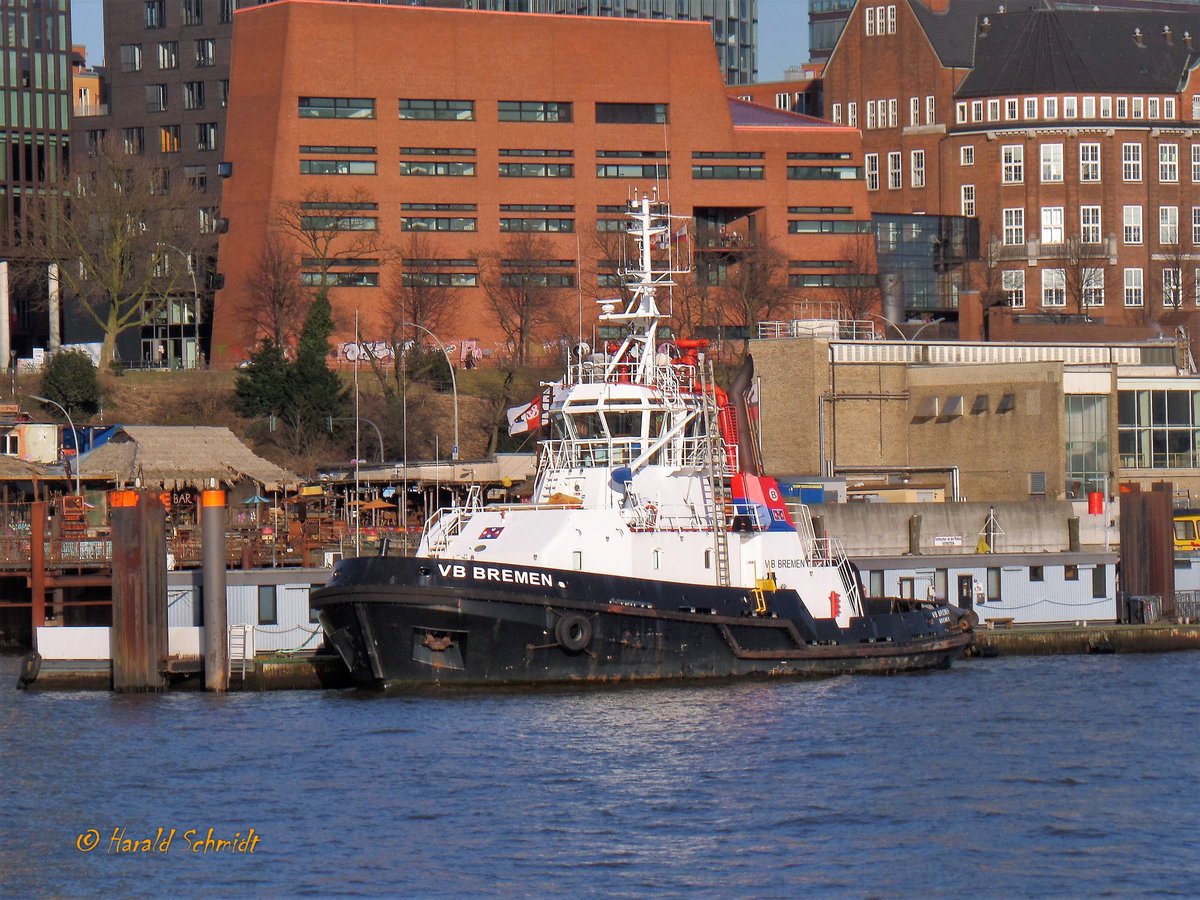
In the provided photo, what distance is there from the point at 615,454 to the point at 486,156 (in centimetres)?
7546

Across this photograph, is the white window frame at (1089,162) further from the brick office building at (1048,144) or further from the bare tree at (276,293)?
the bare tree at (276,293)

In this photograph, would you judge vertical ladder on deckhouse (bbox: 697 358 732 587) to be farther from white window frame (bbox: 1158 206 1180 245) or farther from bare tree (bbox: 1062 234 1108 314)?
white window frame (bbox: 1158 206 1180 245)

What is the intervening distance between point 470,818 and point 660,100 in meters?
92.4

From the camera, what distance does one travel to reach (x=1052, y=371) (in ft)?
230

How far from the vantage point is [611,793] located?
3069 centimetres

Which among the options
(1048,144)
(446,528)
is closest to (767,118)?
(1048,144)

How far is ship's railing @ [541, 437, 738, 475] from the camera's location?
42062mm

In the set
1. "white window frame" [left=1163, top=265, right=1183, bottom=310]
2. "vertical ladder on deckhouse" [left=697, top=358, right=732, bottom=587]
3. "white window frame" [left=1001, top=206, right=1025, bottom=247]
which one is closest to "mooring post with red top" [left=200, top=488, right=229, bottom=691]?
"vertical ladder on deckhouse" [left=697, top=358, right=732, bottom=587]

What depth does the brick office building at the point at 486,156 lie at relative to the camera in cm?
11219

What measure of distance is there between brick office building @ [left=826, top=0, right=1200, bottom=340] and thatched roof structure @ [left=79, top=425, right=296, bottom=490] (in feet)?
231

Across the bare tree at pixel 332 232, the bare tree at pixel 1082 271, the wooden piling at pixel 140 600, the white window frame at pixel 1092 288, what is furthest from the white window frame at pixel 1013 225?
the wooden piling at pixel 140 600

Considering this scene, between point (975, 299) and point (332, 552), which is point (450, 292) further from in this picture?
point (332, 552)

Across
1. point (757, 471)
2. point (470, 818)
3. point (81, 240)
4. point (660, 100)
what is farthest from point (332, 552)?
point (660, 100)

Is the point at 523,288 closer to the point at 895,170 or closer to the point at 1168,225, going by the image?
the point at 895,170
